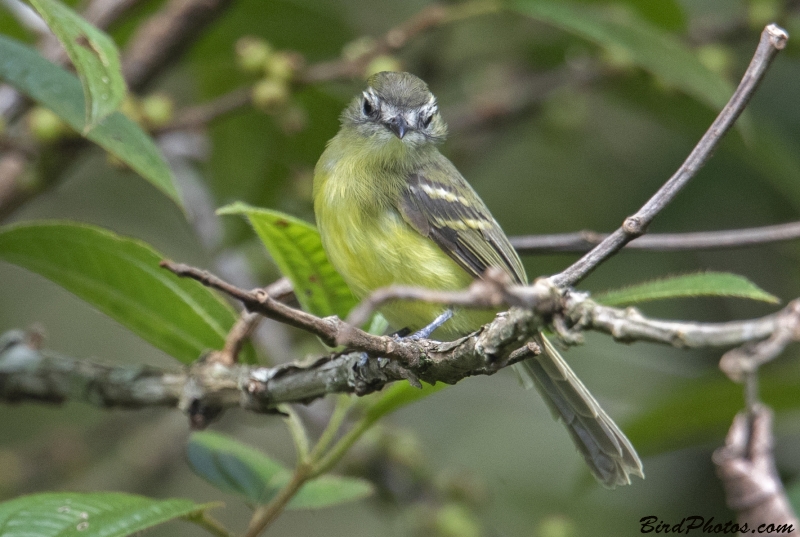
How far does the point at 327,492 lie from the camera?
2.51m

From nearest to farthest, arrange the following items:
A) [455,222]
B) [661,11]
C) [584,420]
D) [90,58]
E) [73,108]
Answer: [90,58]
[73,108]
[584,420]
[455,222]
[661,11]

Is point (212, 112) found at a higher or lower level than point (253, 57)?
lower

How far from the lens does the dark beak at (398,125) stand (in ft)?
10.2

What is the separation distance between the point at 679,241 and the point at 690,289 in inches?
16.9

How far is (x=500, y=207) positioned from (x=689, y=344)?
11.5 feet

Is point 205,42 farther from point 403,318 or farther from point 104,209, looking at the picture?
point 403,318

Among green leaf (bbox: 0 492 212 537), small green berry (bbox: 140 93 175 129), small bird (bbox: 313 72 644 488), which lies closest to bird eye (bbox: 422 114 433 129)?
small bird (bbox: 313 72 644 488)

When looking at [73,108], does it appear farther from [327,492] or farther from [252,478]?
[327,492]

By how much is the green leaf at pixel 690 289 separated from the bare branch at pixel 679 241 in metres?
0.14

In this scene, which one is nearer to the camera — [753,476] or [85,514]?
[753,476]

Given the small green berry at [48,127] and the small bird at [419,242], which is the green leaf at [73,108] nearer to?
the small green berry at [48,127]

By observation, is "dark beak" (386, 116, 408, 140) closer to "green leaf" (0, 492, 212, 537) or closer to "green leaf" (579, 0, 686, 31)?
"green leaf" (579, 0, 686, 31)

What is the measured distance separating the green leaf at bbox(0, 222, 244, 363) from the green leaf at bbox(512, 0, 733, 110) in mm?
1639

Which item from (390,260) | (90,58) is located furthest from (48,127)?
(390,260)
